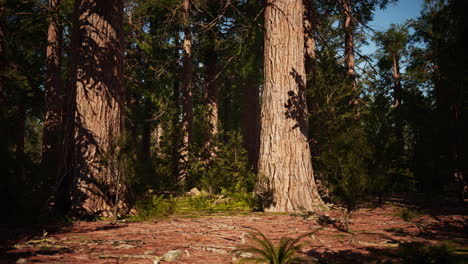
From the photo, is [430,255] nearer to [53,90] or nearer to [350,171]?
[350,171]

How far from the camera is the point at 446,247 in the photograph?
2.35 meters

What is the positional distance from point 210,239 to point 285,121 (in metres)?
3.18

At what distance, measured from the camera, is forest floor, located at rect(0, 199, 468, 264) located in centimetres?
275

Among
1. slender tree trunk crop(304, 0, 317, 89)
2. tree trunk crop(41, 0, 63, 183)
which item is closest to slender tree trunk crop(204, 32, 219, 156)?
slender tree trunk crop(304, 0, 317, 89)

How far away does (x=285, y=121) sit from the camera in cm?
604

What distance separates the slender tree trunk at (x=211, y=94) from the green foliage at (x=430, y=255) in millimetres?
9112

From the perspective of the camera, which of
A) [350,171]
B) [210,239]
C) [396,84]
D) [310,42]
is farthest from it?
[396,84]

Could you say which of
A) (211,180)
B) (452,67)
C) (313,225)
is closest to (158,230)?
(313,225)

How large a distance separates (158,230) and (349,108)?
22.8 ft

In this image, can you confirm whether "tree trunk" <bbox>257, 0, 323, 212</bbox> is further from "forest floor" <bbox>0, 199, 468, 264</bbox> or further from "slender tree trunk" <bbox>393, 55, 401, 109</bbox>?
"slender tree trunk" <bbox>393, 55, 401, 109</bbox>

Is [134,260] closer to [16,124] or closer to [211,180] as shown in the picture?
[211,180]

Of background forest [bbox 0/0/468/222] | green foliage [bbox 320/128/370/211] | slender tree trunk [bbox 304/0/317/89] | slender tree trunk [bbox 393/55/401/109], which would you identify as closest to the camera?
green foliage [bbox 320/128/370/211]

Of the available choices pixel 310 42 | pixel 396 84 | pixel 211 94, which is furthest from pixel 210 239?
pixel 396 84

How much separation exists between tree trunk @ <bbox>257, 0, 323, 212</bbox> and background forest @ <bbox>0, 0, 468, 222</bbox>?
49 cm
